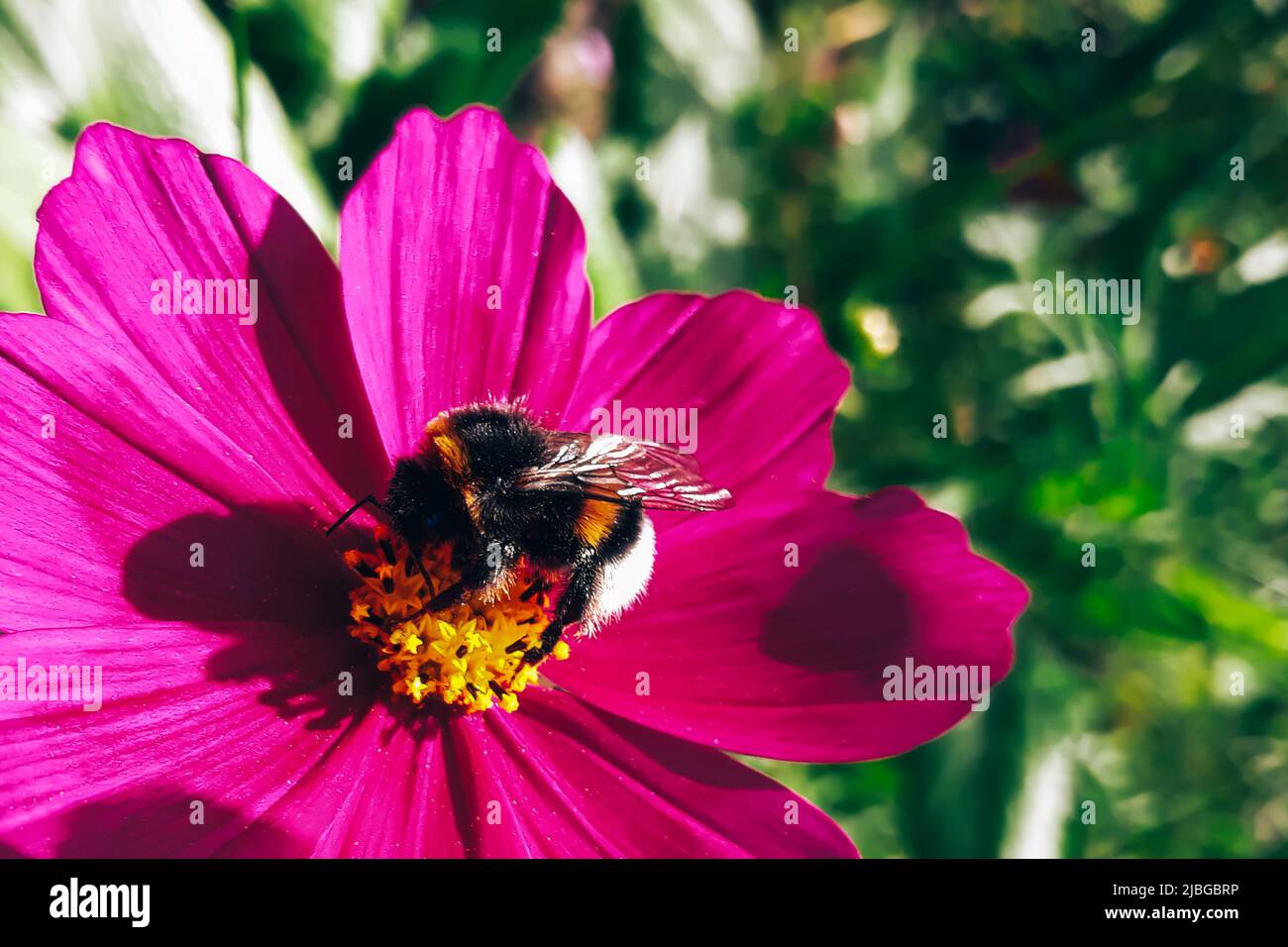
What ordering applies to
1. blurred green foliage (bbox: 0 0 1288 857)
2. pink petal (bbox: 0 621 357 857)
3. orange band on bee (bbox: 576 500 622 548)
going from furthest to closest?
blurred green foliage (bbox: 0 0 1288 857) < orange band on bee (bbox: 576 500 622 548) < pink petal (bbox: 0 621 357 857)

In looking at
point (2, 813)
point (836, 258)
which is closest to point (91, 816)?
point (2, 813)

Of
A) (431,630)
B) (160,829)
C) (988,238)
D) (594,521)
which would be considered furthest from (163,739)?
(988,238)

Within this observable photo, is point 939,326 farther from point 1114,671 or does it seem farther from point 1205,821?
point 1205,821

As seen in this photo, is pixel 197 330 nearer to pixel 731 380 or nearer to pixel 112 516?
pixel 112 516

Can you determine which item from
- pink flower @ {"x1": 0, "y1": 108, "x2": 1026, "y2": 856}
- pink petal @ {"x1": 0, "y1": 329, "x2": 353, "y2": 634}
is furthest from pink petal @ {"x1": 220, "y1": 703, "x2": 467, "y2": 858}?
pink petal @ {"x1": 0, "y1": 329, "x2": 353, "y2": 634}

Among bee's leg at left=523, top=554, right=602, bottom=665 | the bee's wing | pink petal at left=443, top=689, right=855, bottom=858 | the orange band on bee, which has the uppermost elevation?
the bee's wing

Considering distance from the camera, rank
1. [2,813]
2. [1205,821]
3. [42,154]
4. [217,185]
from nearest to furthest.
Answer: [2,813], [217,185], [42,154], [1205,821]

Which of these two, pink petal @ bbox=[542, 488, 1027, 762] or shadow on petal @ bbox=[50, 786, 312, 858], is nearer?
shadow on petal @ bbox=[50, 786, 312, 858]

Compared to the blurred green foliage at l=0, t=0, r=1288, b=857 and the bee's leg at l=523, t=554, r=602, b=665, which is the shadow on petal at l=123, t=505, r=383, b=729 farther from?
the blurred green foliage at l=0, t=0, r=1288, b=857

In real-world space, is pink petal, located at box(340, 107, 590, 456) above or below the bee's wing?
above
